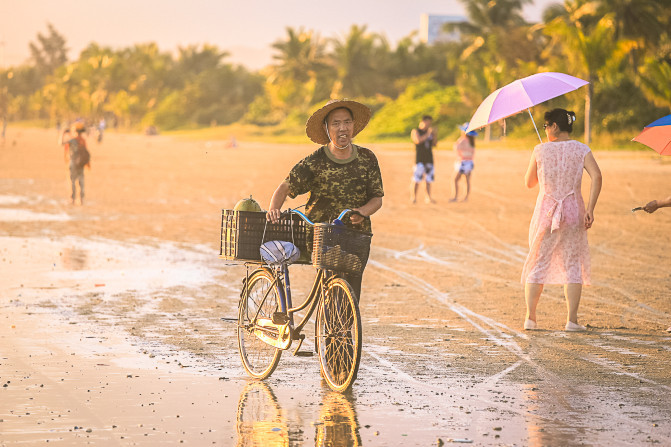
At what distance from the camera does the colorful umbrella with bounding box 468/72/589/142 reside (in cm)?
906

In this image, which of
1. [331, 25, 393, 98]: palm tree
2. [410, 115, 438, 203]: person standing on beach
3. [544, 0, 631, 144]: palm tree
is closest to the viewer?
[410, 115, 438, 203]: person standing on beach

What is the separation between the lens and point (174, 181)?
31297 millimetres

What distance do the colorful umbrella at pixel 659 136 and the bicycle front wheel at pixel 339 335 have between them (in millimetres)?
3534

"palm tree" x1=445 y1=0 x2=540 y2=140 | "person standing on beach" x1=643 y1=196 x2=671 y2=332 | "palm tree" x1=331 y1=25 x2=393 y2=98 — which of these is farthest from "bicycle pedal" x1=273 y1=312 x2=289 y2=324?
"palm tree" x1=331 y1=25 x2=393 y2=98

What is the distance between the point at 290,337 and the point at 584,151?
330cm

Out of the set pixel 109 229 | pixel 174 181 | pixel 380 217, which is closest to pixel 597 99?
pixel 174 181

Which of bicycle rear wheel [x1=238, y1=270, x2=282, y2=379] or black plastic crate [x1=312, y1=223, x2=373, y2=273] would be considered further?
bicycle rear wheel [x1=238, y1=270, x2=282, y2=379]

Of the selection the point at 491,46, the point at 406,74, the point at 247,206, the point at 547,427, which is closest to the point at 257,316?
the point at 247,206

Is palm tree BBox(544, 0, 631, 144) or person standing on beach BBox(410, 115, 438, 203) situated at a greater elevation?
palm tree BBox(544, 0, 631, 144)

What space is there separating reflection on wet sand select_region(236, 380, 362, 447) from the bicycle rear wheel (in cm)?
39

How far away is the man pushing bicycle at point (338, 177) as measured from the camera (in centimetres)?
693

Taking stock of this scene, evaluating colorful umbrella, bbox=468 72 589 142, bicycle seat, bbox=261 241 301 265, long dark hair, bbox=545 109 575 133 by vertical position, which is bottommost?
bicycle seat, bbox=261 241 301 265

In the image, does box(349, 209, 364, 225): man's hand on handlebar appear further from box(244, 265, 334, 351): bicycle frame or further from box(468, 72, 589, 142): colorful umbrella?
box(468, 72, 589, 142): colorful umbrella

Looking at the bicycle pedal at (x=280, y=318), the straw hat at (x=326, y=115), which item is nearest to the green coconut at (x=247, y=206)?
the straw hat at (x=326, y=115)
